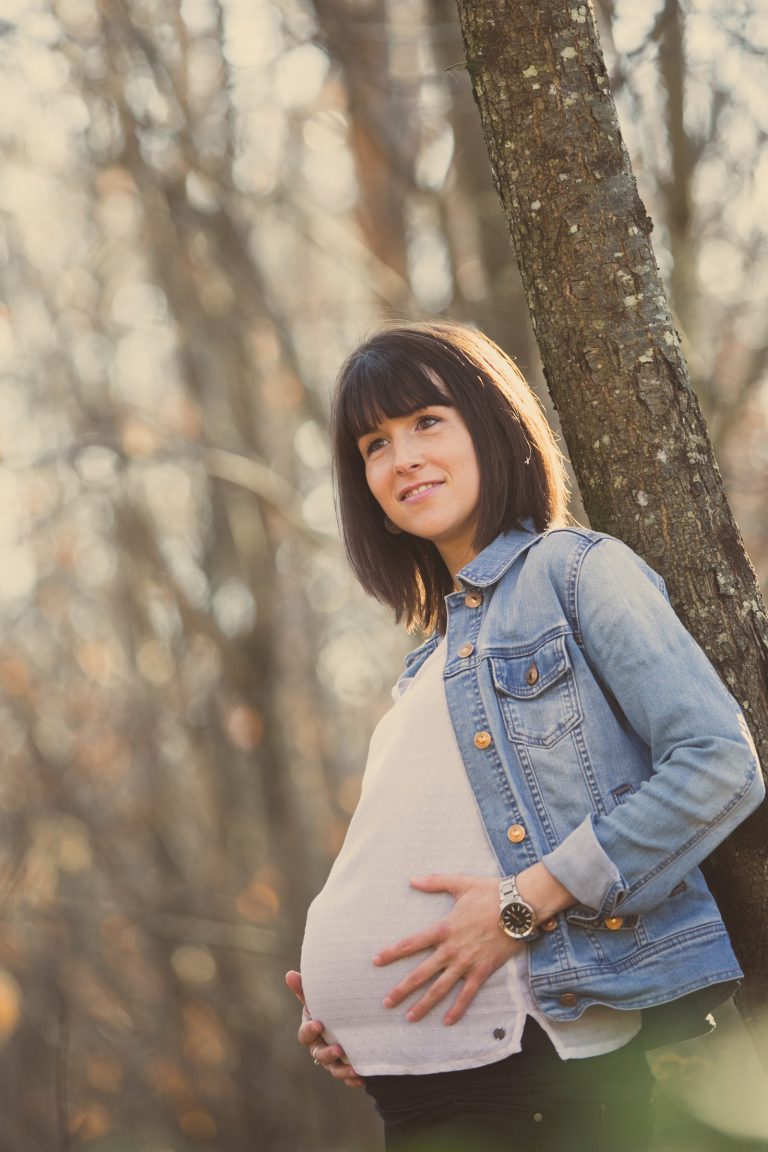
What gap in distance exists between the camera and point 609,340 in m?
2.39

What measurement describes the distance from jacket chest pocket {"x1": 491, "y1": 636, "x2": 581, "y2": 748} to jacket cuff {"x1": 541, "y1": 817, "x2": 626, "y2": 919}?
0.57 ft

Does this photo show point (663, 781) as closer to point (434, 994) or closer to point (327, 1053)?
point (434, 994)

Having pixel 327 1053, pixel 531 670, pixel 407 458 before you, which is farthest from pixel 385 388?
pixel 327 1053

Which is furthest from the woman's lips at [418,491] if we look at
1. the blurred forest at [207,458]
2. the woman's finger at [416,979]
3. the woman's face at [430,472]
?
the blurred forest at [207,458]

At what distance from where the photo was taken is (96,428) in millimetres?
8938

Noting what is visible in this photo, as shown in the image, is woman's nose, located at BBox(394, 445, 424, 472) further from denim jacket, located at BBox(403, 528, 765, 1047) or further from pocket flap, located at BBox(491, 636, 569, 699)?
pocket flap, located at BBox(491, 636, 569, 699)

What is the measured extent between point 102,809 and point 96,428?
2.84m

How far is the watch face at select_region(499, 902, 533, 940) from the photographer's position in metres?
1.91

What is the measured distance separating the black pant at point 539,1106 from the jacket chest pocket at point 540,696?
0.44m

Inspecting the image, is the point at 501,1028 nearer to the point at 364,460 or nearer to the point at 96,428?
the point at 364,460

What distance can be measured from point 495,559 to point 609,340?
48 centimetres

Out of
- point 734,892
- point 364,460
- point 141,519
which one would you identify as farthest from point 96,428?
point 734,892

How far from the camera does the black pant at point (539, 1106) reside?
192 centimetres

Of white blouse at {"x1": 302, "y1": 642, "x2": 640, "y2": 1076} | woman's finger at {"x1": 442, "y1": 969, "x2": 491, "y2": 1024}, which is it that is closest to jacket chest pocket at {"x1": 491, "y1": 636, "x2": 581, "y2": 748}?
white blouse at {"x1": 302, "y1": 642, "x2": 640, "y2": 1076}
